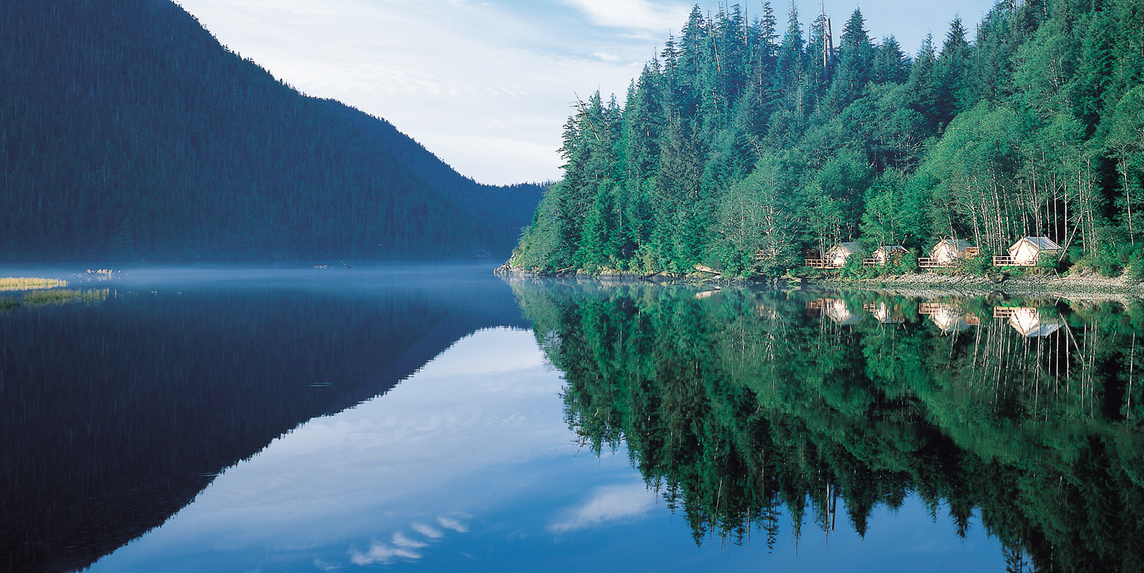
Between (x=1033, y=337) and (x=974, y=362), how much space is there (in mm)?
7692

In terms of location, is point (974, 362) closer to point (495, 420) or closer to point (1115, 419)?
point (1115, 419)

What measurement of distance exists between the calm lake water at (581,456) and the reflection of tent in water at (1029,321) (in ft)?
6.87

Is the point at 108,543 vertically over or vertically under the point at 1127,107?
under

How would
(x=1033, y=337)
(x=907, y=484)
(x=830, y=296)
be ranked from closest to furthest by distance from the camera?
1. (x=907, y=484)
2. (x=1033, y=337)
3. (x=830, y=296)

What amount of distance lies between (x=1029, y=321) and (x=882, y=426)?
2429 cm

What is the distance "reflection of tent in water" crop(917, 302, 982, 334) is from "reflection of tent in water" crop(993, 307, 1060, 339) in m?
1.64

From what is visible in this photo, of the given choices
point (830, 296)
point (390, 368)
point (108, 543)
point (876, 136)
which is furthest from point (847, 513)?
point (876, 136)

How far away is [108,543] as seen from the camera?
9.23m

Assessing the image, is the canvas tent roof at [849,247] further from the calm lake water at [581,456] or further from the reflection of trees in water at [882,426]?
the calm lake water at [581,456]

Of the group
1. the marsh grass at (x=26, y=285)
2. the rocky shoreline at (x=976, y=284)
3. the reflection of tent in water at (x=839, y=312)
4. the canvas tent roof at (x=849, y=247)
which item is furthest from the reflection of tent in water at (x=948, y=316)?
the marsh grass at (x=26, y=285)

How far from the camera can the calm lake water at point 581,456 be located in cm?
907

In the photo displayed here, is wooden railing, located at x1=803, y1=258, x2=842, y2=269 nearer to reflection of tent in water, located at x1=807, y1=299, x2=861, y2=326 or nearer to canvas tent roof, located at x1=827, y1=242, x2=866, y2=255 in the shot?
canvas tent roof, located at x1=827, y1=242, x2=866, y2=255

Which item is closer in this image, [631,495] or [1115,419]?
[631,495]

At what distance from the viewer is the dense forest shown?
62.9 metres
